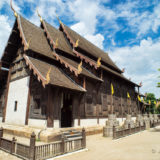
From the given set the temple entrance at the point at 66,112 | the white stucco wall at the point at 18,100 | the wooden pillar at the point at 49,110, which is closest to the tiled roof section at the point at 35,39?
the white stucco wall at the point at 18,100

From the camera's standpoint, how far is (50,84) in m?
9.16

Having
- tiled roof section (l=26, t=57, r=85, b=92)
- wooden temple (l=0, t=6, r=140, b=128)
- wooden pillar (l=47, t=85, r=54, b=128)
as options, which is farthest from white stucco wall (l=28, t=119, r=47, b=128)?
tiled roof section (l=26, t=57, r=85, b=92)

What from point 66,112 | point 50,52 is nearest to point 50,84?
point 66,112

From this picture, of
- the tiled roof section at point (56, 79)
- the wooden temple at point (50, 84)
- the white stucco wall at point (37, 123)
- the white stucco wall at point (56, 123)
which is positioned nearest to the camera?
the white stucco wall at point (37, 123)

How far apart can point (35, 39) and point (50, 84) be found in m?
6.95

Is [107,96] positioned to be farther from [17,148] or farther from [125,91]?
[17,148]

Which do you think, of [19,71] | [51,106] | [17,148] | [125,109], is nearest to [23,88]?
[19,71]

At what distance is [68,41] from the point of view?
57.4 feet

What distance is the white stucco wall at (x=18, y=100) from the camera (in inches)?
460

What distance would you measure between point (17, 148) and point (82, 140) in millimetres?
3016

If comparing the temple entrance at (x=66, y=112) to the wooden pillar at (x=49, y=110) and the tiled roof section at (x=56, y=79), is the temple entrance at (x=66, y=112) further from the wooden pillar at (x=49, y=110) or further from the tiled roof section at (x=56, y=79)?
the wooden pillar at (x=49, y=110)

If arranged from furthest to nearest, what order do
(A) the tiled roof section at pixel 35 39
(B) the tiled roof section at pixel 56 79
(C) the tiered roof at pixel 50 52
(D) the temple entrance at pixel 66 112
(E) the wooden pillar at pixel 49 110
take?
1. (A) the tiled roof section at pixel 35 39
2. (D) the temple entrance at pixel 66 112
3. (C) the tiered roof at pixel 50 52
4. (B) the tiled roof section at pixel 56 79
5. (E) the wooden pillar at pixel 49 110

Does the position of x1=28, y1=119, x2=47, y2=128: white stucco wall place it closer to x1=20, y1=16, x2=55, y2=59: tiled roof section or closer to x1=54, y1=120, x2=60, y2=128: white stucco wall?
x1=54, y1=120, x2=60, y2=128: white stucco wall

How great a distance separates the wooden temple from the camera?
10367mm
